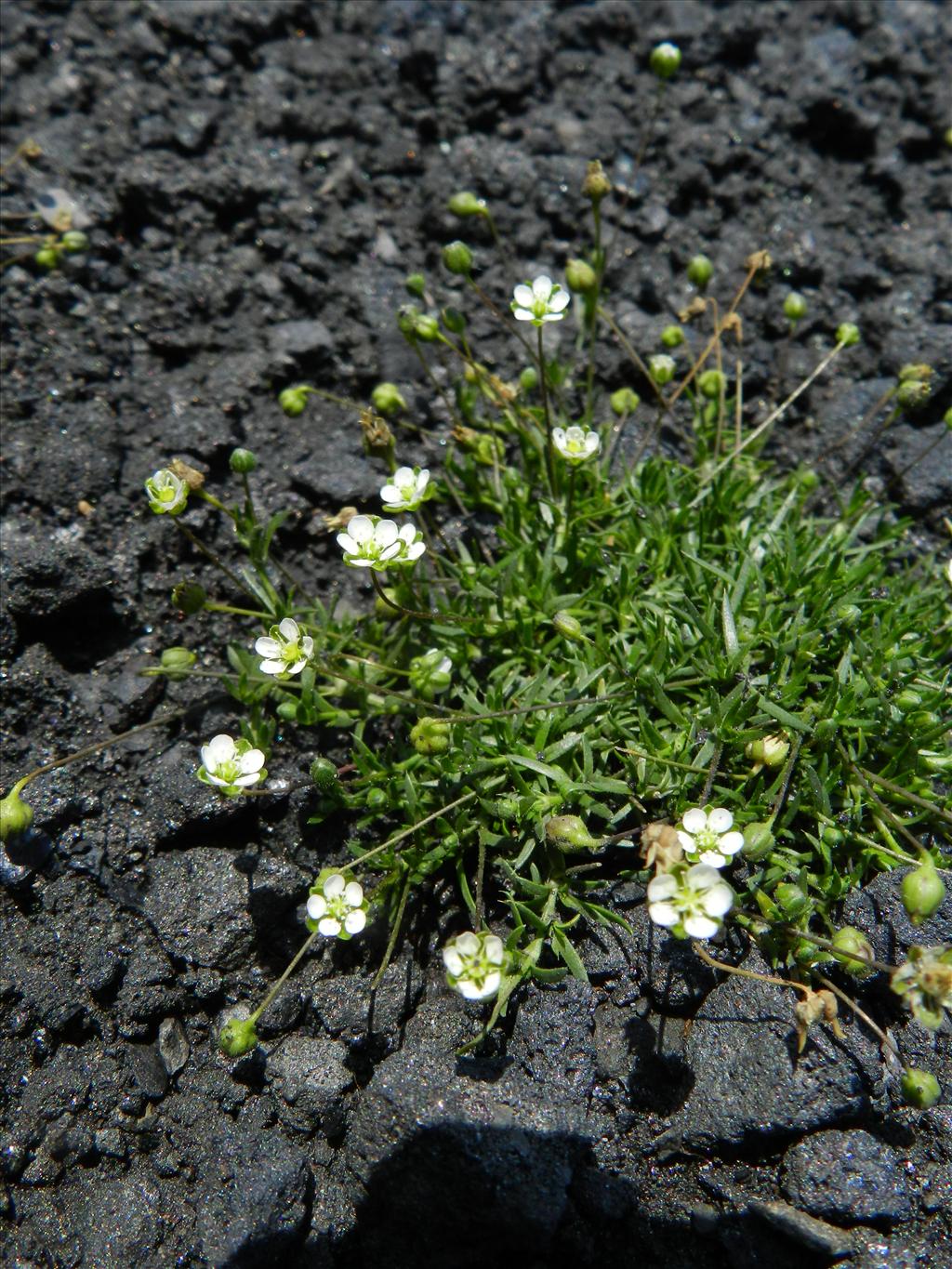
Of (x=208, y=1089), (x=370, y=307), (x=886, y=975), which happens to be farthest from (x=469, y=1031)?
(x=370, y=307)

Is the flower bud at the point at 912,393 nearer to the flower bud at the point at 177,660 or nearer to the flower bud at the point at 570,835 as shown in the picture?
the flower bud at the point at 570,835

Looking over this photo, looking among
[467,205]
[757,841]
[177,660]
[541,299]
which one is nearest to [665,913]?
[757,841]

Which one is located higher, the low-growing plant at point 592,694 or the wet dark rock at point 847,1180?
the low-growing plant at point 592,694

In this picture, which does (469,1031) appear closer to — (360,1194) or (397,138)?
(360,1194)

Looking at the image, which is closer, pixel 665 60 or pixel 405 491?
pixel 405 491

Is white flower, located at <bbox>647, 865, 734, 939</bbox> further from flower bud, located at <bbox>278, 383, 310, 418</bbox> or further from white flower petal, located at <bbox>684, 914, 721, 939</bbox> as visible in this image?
flower bud, located at <bbox>278, 383, 310, 418</bbox>

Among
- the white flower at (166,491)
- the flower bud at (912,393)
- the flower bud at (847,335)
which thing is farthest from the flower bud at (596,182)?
the white flower at (166,491)

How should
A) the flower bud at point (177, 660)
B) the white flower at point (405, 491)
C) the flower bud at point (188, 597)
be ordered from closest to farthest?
1. the white flower at point (405, 491)
2. the flower bud at point (188, 597)
3. the flower bud at point (177, 660)

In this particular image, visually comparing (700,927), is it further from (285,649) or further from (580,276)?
(580,276)
